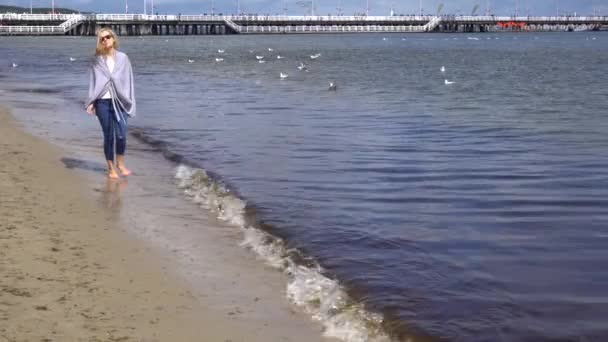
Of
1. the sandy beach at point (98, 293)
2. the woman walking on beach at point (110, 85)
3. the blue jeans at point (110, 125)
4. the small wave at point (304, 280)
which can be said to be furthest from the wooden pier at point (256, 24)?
the sandy beach at point (98, 293)

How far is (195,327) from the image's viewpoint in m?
4.73

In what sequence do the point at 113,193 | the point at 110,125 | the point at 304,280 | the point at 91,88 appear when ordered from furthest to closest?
the point at 110,125
the point at 91,88
the point at 113,193
the point at 304,280

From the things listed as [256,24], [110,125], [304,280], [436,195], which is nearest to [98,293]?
[304,280]

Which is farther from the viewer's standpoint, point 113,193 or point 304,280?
point 113,193

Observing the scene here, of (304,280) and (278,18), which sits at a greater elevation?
(278,18)

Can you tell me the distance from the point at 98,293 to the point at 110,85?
4.34 metres

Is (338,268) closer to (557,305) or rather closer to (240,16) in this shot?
(557,305)

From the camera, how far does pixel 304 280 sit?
5.89 m

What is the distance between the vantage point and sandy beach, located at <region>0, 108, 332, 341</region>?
4562 mm

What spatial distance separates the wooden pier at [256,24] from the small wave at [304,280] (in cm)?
8977

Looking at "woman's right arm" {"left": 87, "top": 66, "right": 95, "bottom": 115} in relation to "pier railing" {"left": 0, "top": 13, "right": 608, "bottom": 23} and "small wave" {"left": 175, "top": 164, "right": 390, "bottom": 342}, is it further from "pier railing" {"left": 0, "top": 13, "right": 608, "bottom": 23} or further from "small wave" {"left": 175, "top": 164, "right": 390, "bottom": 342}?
"pier railing" {"left": 0, "top": 13, "right": 608, "bottom": 23}

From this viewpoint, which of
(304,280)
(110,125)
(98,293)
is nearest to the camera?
(98,293)

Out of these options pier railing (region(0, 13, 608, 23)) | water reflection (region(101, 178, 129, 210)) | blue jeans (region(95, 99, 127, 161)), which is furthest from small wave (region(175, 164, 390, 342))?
pier railing (region(0, 13, 608, 23))

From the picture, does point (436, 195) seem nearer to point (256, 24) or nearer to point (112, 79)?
point (112, 79)
